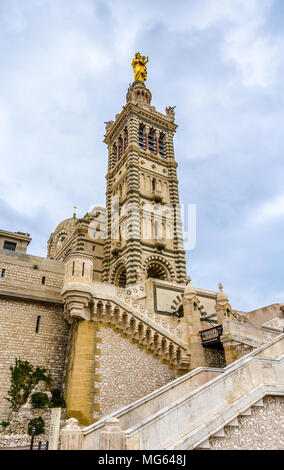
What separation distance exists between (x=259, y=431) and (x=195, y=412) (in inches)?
65.1

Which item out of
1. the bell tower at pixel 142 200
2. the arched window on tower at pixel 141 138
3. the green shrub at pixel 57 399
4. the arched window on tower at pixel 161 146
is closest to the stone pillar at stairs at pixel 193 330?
the green shrub at pixel 57 399

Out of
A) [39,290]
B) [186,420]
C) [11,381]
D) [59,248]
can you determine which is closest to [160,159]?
[59,248]

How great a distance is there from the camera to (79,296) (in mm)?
15836

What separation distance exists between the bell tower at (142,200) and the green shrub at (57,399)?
12170 mm

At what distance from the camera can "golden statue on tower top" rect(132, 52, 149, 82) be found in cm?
4556

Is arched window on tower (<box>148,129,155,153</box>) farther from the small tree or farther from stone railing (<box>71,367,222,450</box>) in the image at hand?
stone railing (<box>71,367,222,450</box>)

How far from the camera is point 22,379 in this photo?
15.2m

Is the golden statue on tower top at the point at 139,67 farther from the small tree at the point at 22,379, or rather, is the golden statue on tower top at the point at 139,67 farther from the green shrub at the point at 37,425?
the green shrub at the point at 37,425

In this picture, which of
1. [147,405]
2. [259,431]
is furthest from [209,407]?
[147,405]

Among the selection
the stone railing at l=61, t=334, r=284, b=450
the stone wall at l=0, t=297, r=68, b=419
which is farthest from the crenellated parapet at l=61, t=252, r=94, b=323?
the stone railing at l=61, t=334, r=284, b=450

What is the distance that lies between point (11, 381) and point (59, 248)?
92.5 feet
